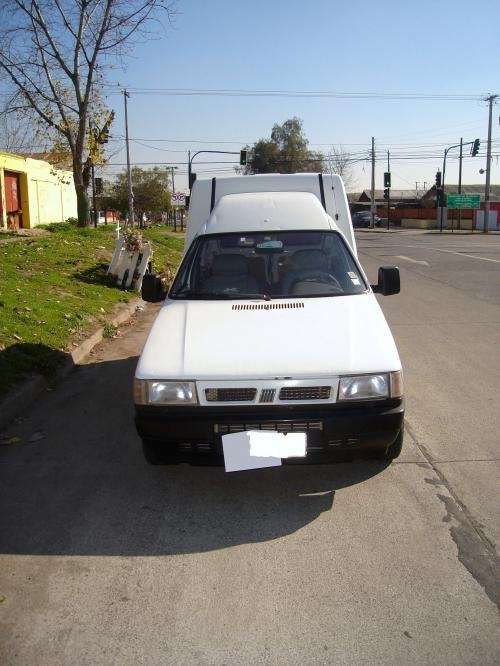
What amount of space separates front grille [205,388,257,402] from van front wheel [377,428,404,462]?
1.03m

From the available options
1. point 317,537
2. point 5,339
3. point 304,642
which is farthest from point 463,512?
point 5,339

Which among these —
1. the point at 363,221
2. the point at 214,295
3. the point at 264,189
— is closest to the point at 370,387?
the point at 214,295

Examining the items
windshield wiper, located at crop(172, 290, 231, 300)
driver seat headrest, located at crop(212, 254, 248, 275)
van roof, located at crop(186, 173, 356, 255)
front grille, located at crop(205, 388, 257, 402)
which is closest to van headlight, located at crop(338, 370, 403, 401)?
front grille, located at crop(205, 388, 257, 402)

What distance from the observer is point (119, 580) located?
321 cm

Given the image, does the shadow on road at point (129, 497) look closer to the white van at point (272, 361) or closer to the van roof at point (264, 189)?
the white van at point (272, 361)

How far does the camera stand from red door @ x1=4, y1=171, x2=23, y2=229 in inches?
1044

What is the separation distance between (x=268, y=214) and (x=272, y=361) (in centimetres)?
230

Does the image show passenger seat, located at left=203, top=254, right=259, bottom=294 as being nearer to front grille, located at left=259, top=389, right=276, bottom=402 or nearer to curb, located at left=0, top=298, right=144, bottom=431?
front grille, located at left=259, top=389, right=276, bottom=402

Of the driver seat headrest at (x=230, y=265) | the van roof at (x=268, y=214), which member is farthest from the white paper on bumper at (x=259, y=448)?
the van roof at (x=268, y=214)

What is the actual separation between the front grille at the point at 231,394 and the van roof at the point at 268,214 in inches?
84.7

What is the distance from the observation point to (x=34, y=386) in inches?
249

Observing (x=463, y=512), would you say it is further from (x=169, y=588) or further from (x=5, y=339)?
(x=5, y=339)

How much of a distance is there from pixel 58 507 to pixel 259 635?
179 cm

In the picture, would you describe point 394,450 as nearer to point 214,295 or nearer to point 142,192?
point 214,295
